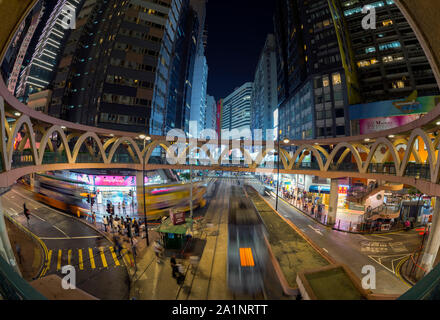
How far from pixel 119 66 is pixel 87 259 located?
39.5 metres

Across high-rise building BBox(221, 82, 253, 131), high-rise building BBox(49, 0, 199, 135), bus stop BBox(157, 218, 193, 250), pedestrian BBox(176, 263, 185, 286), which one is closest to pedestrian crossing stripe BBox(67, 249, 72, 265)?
bus stop BBox(157, 218, 193, 250)

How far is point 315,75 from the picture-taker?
1601 inches

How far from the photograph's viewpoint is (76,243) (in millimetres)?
13891

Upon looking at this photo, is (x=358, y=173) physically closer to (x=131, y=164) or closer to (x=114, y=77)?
(x=131, y=164)

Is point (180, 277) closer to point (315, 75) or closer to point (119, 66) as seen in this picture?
point (119, 66)

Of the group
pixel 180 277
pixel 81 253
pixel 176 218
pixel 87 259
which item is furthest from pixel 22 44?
pixel 180 277

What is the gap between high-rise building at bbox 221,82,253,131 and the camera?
5546 inches

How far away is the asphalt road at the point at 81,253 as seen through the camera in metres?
9.58

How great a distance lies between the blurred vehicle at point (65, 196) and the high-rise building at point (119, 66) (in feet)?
51.9

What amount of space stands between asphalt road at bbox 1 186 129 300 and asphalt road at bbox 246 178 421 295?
49.3 feet

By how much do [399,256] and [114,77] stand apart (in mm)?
50995

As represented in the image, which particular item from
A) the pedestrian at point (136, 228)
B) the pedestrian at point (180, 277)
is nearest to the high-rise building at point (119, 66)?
the pedestrian at point (136, 228)

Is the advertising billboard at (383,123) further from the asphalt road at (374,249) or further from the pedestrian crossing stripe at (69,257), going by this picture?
the pedestrian crossing stripe at (69,257)

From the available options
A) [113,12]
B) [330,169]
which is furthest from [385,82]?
[113,12]
